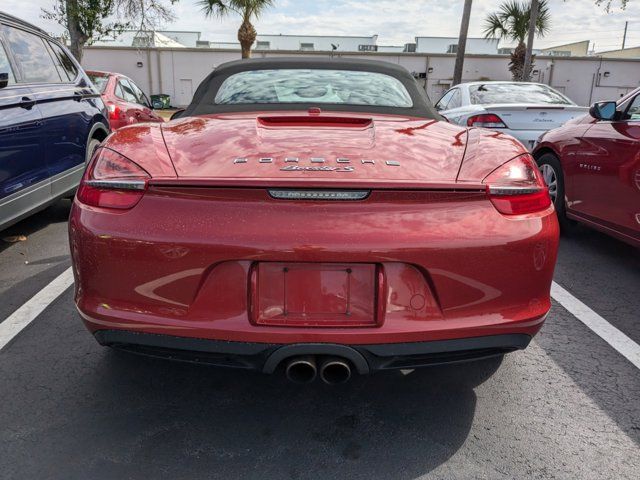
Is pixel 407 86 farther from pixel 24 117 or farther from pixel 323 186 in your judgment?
pixel 24 117

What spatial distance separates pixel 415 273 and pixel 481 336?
1.15 ft

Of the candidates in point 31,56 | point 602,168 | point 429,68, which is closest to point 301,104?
point 602,168

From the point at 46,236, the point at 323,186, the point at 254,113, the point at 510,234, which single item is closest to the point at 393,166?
the point at 323,186

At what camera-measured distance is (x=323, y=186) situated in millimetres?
1923

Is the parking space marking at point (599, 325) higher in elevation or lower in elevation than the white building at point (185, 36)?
lower

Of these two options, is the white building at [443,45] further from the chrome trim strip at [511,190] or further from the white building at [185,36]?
the chrome trim strip at [511,190]

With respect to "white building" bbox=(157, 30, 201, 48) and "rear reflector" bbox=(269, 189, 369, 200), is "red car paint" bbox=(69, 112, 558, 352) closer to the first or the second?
"rear reflector" bbox=(269, 189, 369, 200)

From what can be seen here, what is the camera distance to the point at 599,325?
334 centimetres

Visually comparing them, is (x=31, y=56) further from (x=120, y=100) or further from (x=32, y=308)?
A: (x=120, y=100)

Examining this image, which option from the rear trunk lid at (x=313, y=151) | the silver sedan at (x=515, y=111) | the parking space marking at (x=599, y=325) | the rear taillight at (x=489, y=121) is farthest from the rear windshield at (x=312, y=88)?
the rear taillight at (x=489, y=121)

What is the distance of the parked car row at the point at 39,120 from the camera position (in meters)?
3.89

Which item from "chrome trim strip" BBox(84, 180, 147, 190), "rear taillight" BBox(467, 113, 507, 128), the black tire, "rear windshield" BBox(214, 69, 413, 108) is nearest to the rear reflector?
"chrome trim strip" BBox(84, 180, 147, 190)

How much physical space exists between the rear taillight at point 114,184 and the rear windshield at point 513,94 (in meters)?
6.65

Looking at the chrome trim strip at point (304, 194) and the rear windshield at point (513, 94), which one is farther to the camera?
the rear windshield at point (513, 94)
